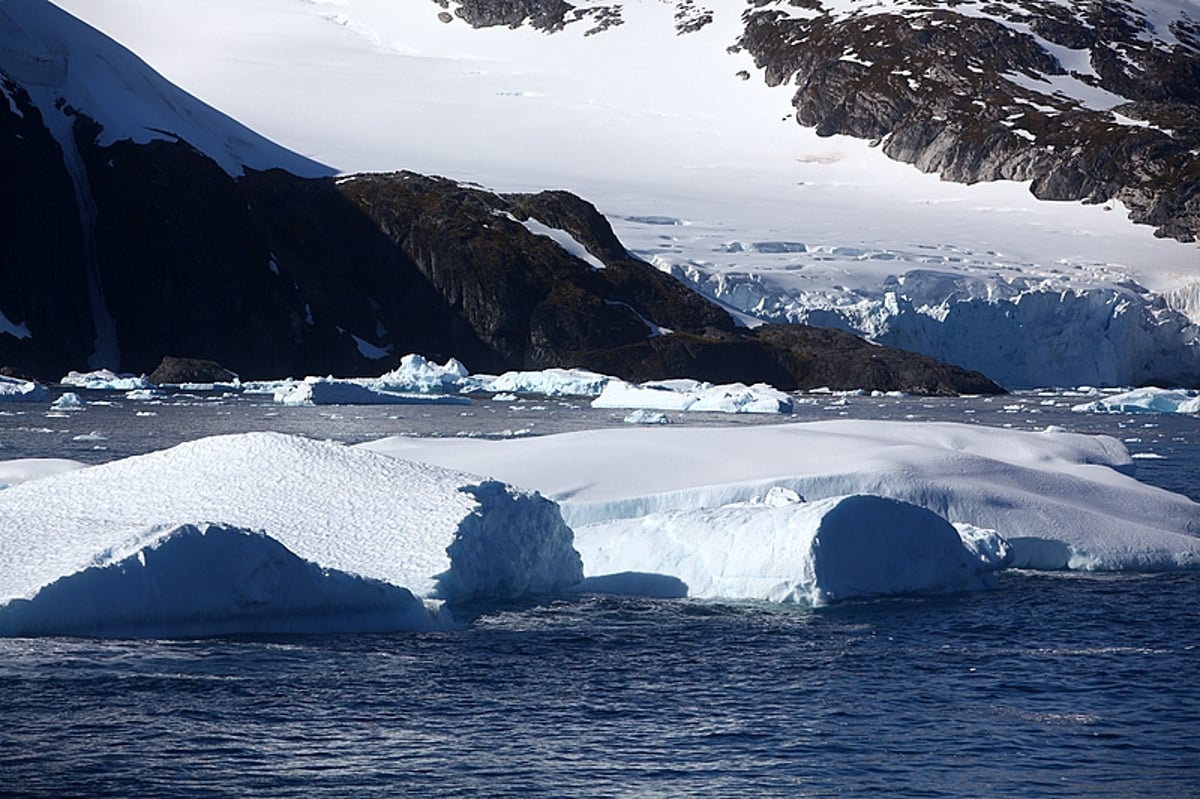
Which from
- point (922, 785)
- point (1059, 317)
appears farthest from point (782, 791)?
point (1059, 317)

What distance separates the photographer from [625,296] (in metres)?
84.2

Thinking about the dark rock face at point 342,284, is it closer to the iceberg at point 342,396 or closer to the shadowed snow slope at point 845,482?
the iceberg at point 342,396

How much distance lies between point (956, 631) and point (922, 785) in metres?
4.20

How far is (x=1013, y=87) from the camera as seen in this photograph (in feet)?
465

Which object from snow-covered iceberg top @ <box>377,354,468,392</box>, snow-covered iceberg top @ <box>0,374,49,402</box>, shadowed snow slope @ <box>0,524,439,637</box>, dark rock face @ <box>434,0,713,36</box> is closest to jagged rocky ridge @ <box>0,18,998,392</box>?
snow-covered iceberg top @ <box>377,354,468,392</box>

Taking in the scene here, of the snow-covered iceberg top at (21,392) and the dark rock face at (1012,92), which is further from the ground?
the dark rock face at (1012,92)

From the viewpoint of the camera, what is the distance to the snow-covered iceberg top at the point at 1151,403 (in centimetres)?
4909

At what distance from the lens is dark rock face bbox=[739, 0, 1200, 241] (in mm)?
128875

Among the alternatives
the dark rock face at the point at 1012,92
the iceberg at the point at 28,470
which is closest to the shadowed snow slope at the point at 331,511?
Answer: the iceberg at the point at 28,470

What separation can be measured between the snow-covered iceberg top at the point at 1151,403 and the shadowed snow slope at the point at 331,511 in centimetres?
3969

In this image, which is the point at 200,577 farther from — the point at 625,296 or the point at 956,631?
the point at 625,296

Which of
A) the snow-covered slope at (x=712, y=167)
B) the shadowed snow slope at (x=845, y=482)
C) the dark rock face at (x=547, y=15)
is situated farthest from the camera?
the dark rock face at (x=547, y=15)

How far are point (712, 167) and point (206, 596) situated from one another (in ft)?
425

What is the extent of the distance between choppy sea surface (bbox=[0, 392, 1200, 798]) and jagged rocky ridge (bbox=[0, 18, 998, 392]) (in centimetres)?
6181
